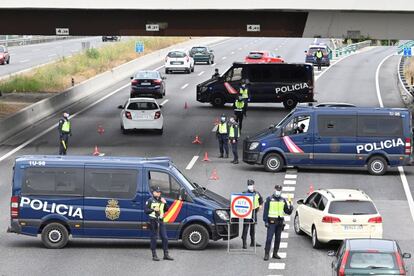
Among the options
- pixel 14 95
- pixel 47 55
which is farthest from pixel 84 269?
pixel 47 55

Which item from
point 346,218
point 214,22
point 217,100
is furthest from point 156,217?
point 217,100

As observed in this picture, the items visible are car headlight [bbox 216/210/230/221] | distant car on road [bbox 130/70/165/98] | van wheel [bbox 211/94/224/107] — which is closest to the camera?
car headlight [bbox 216/210/230/221]

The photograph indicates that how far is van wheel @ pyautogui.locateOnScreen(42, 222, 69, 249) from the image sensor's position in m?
24.9

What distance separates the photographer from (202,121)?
166 ft

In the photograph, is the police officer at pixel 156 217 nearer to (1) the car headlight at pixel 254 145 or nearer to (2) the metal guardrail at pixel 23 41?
(1) the car headlight at pixel 254 145

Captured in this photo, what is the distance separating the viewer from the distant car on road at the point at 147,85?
58.4 metres

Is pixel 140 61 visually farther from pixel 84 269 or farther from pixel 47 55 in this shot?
pixel 84 269

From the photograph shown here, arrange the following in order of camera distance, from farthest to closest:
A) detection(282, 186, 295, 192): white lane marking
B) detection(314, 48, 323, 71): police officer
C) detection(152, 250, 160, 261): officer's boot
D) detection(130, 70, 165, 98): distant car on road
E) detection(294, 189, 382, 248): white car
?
detection(314, 48, 323, 71): police officer
detection(130, 70, 165, 98): distant car on road
detection(282, 186, 295, 192): white lane marking
detection(294, 189, 382, 248): white car
detection(152, 250, 160, 261): officer's boot

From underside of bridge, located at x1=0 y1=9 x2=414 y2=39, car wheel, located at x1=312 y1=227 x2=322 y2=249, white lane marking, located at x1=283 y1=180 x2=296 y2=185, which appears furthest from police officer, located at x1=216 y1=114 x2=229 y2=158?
car wheel, located at x1=312 y1=227 x2=322 y2=249

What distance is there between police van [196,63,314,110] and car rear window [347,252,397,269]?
3581 cm

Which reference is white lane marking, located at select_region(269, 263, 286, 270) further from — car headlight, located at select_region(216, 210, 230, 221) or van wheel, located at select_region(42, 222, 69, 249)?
van wheel, located at select_region(42, 222, 69, 249)

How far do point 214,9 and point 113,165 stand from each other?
47.9ft

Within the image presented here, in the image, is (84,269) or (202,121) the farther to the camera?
(202,121)

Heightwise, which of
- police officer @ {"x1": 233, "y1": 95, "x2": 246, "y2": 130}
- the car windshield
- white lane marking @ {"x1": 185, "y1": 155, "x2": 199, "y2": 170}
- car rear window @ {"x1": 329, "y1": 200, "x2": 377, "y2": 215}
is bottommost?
white lane marking @ {"x1": 185, "y1": 155, "x2": 199, "y2": 170}
